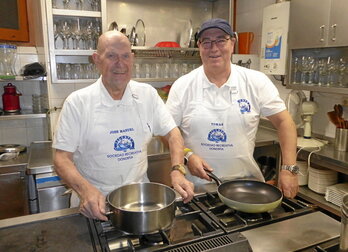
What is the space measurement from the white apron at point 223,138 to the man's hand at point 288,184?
0.99ft

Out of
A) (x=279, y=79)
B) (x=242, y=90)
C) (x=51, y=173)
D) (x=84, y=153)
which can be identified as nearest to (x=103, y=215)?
(x=84, y=153)

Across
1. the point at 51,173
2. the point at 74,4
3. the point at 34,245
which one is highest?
the point at 74,4

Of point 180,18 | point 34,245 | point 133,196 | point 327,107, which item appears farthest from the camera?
point 180,18

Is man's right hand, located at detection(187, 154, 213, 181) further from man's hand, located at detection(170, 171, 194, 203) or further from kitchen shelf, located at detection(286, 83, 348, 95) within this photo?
kitchen shelf, located at detection(286, 83, 348, 95)

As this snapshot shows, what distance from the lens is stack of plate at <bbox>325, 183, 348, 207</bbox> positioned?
7.25 feet

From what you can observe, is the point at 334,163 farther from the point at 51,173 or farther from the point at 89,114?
the point at 51,173

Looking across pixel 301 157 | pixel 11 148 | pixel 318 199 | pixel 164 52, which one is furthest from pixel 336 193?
pixel 11 148

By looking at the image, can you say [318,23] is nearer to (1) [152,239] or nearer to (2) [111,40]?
(2) [111,40]

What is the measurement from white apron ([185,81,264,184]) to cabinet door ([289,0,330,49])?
109cm

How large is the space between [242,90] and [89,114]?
0.81 meters

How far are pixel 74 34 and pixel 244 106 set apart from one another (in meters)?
1.66

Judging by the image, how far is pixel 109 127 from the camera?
1407 mm

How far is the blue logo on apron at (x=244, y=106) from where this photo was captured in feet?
5.42

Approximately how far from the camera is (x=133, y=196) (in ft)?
3.78
